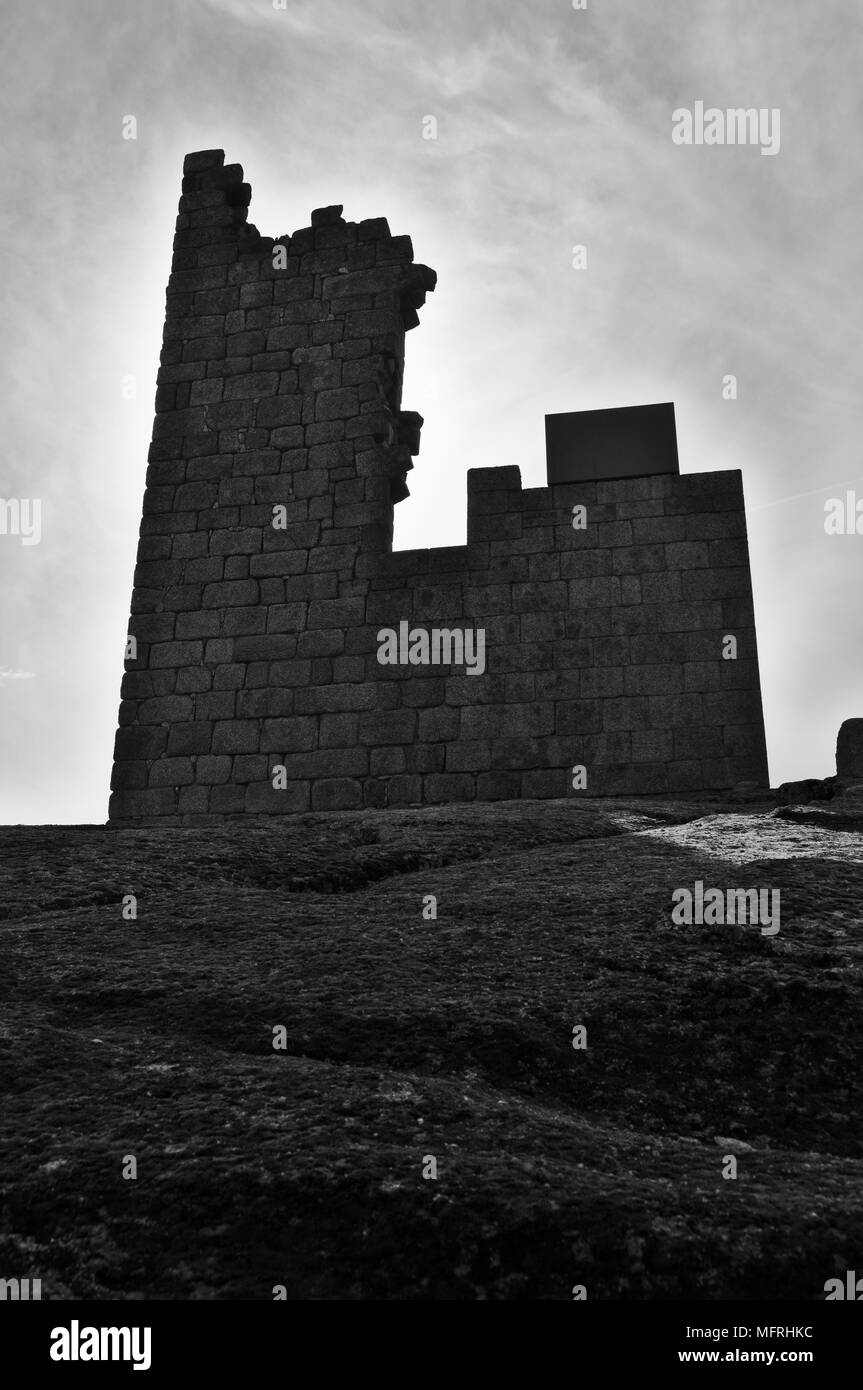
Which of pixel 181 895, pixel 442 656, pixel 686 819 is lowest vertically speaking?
pixel 181 895

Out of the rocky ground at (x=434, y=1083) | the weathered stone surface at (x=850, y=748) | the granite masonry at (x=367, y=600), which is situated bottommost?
the rocky ground at (x=434, y=1083)

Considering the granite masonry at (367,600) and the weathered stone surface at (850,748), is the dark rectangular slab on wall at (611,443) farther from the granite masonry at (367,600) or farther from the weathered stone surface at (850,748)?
the weathered stone surface at (850,748)

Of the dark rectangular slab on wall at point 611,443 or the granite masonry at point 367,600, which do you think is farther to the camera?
the dark rectangular slab on wall at point 611,443

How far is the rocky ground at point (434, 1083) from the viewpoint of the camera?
184cm

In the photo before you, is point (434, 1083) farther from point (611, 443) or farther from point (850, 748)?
point (611, 443)

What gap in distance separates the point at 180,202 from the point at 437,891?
10097 millimetres

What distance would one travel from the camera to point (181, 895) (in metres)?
3.83

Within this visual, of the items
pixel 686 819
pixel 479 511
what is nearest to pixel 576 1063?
pixel 686 819

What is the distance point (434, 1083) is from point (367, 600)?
25.4 feet

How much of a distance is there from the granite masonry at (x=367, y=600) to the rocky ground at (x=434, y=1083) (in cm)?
515

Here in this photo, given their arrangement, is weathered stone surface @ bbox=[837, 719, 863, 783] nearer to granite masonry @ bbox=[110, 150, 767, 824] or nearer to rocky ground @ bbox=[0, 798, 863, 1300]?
granite masonry @ bbox=[110, 150, 767, 824]

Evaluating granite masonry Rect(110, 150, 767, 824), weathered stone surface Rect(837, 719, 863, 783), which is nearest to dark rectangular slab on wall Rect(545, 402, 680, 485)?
granite masonry Rect(110, 150, 767, 824)

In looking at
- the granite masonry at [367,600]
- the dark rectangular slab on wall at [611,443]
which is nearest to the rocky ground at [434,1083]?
the granite masonry at [367,600]
